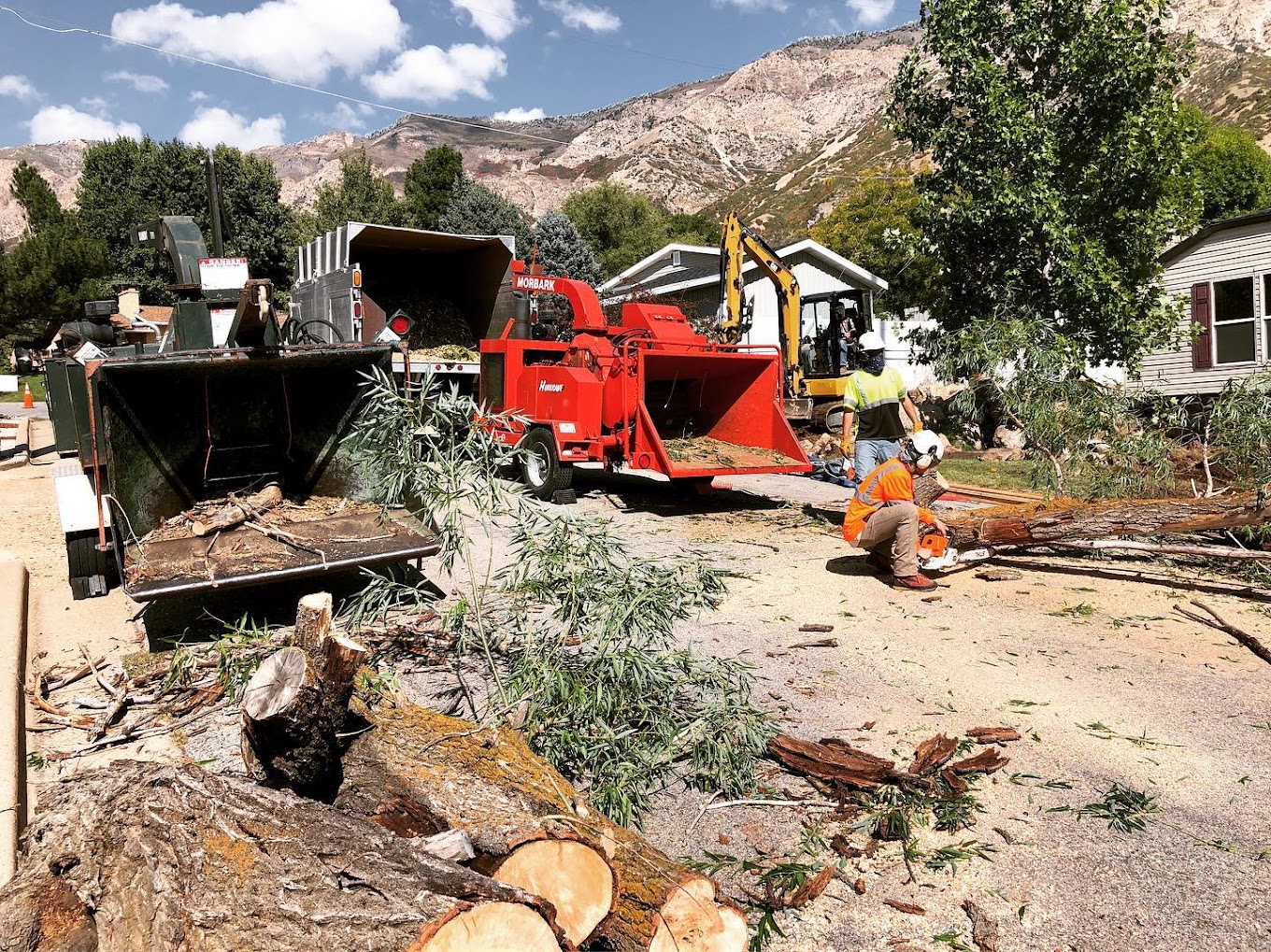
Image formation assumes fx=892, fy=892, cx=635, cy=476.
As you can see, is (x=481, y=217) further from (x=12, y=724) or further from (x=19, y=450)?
(x=12, y=724)

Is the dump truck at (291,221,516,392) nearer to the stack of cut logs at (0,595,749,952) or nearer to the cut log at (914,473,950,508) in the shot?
the cut log at (914,473,950,508)

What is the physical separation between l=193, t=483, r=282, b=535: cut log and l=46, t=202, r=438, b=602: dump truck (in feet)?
0.04

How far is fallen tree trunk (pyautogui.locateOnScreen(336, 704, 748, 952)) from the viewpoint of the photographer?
2.15 metres

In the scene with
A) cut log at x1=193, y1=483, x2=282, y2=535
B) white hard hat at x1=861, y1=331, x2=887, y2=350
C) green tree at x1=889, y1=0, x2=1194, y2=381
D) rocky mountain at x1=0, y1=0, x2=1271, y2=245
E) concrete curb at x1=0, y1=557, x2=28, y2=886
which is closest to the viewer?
concrete curb at x1=0, y1=557, x2=28, y2=886

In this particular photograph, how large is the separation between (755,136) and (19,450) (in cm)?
15024

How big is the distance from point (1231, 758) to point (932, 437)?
313 cm

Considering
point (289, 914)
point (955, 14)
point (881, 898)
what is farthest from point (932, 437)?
point (955, 14)

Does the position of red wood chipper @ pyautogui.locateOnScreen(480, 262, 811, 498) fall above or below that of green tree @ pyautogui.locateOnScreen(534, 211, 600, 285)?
below

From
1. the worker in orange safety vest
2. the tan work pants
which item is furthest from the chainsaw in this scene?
the tan work pants

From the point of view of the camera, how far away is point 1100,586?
6371mm

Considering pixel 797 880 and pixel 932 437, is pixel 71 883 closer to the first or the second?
pixel 797 880

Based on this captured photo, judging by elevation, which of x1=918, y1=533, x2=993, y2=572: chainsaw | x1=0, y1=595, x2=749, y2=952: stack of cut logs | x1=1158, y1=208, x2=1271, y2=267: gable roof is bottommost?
x1=918, y1=533, x2=993, y2=572: chainsaw

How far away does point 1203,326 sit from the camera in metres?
16.6

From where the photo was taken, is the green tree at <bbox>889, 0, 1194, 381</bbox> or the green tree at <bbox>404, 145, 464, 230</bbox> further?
the green tree at <bbox>404, 145, 464, 230</bbox>
